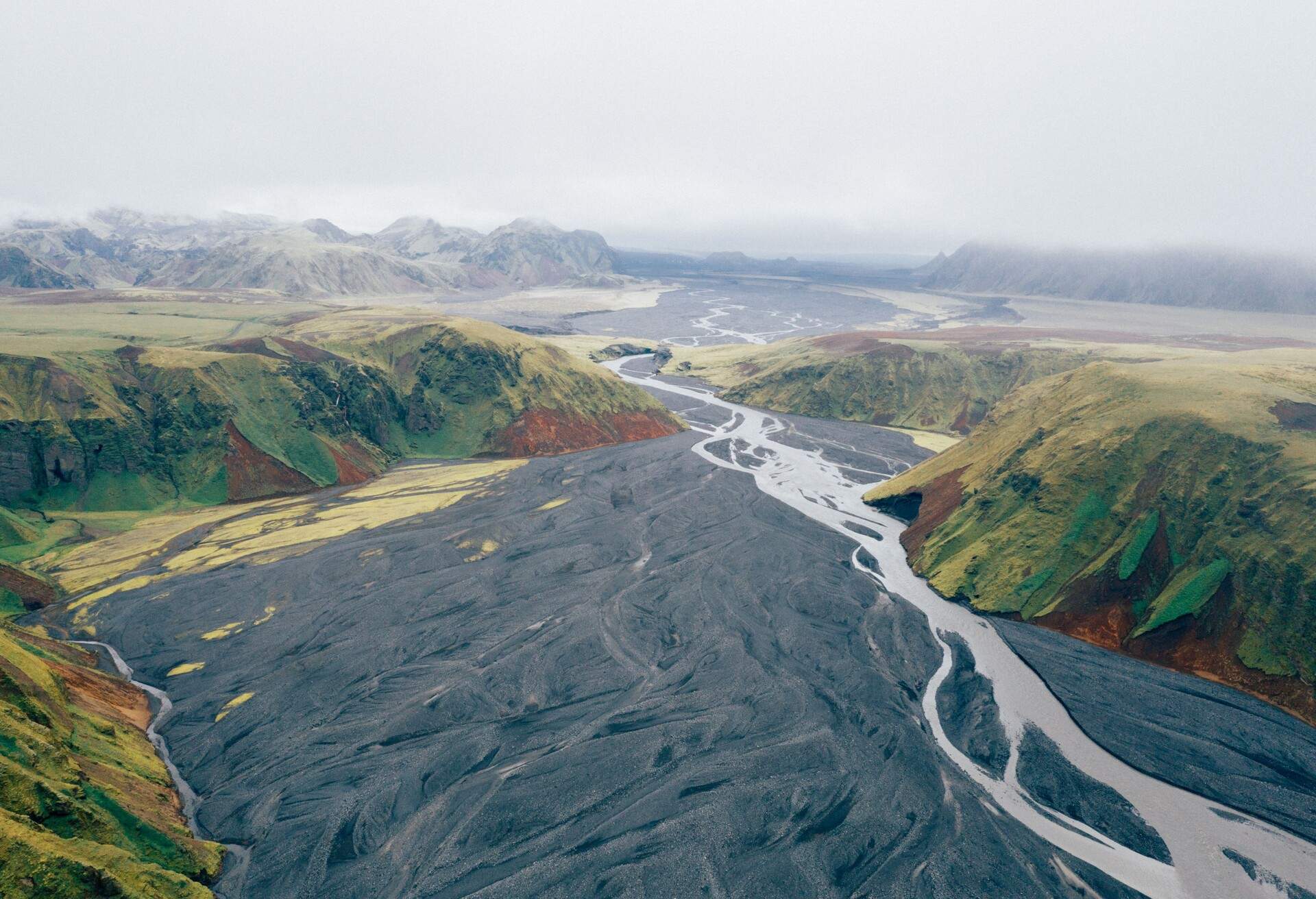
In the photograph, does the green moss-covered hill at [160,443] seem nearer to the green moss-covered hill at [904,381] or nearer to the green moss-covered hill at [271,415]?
the green moss-covered hill at [271,415]

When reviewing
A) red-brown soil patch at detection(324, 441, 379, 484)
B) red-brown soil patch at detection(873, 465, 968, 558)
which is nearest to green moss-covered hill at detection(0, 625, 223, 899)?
red-brown soil patch at detection(324, 441, 379, 484)

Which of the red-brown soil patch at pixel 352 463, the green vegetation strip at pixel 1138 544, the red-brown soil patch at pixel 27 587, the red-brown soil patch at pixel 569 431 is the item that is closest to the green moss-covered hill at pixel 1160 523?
the green vegetation strip at pixel 1138 544

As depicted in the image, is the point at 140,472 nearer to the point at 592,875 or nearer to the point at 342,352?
the point at 342,352

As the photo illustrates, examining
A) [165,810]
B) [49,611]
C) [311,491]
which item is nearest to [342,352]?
[311,491]

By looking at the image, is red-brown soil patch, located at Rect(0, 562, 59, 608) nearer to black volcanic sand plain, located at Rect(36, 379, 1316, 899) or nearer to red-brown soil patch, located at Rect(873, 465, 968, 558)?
black volcanic sand plain, located at Rect(36, 379, 1316, 899)

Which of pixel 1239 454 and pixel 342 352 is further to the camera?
pixel 342 352
